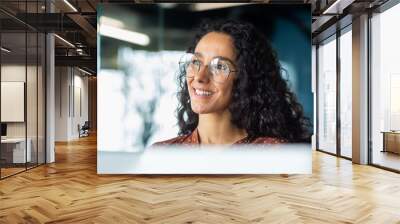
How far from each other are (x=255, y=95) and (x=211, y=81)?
791 mm

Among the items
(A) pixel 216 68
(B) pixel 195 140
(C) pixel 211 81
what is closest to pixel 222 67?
(A) pixel 216 68

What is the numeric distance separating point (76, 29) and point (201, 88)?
414 centimetres

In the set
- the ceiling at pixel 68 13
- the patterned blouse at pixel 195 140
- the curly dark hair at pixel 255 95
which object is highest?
the ceiling at pixel 68 13

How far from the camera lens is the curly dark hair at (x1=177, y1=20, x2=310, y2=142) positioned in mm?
6516

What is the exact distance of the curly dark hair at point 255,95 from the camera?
652 cm

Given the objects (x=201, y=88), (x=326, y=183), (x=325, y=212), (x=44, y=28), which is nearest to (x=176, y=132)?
(x=201, y=88)

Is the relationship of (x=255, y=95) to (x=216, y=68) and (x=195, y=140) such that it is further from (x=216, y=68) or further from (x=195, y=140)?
(x=195, y=140)

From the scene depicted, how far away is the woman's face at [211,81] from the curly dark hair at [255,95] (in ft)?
0.32

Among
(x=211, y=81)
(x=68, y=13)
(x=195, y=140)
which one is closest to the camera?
(x=211, y=81)

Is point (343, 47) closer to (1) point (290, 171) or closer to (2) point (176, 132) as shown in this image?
(1) point (290, 171)

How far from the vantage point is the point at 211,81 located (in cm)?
645

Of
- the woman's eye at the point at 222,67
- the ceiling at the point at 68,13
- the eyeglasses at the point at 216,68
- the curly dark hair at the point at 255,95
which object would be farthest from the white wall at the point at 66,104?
the woman's eye at the point at 222,67

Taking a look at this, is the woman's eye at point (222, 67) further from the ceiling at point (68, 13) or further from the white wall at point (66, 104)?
the white wall at point (66, 104)

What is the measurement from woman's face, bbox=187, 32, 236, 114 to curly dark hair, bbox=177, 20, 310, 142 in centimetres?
10
